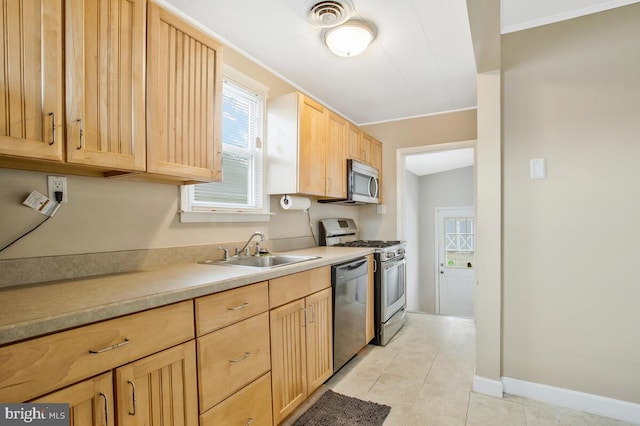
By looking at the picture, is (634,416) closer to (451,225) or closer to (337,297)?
(337,297)

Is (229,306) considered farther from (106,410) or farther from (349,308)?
(349,308)

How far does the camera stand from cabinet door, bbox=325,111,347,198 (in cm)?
293

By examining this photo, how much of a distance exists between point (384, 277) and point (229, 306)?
1847 mm

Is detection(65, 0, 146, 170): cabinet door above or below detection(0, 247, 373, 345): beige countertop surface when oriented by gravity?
above

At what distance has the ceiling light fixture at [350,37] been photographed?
202 centimetres

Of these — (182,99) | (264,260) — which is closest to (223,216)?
(264,260)

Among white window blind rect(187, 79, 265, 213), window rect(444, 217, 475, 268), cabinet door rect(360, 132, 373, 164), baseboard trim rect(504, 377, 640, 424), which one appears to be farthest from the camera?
window rect(444, 217, 475, 268)

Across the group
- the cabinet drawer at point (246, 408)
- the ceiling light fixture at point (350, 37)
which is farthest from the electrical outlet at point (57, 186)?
the ceiling light fixture at point (350, 37)

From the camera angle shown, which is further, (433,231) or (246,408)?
(433,231)

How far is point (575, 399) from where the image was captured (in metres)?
1.94

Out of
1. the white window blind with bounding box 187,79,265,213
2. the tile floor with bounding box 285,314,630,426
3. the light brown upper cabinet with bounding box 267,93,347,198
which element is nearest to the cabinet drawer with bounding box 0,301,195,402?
the white window blind with bounding box 187,79,265,213

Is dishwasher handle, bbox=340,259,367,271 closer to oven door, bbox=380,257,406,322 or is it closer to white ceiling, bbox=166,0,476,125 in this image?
oven door, bbox=380,257,406,322

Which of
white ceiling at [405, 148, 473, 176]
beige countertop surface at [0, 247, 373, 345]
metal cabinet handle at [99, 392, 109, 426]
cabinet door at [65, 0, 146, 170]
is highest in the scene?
white ceiling at [405, 148, 473, 176]

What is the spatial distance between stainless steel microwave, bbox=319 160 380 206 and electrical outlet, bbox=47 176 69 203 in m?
2.28
